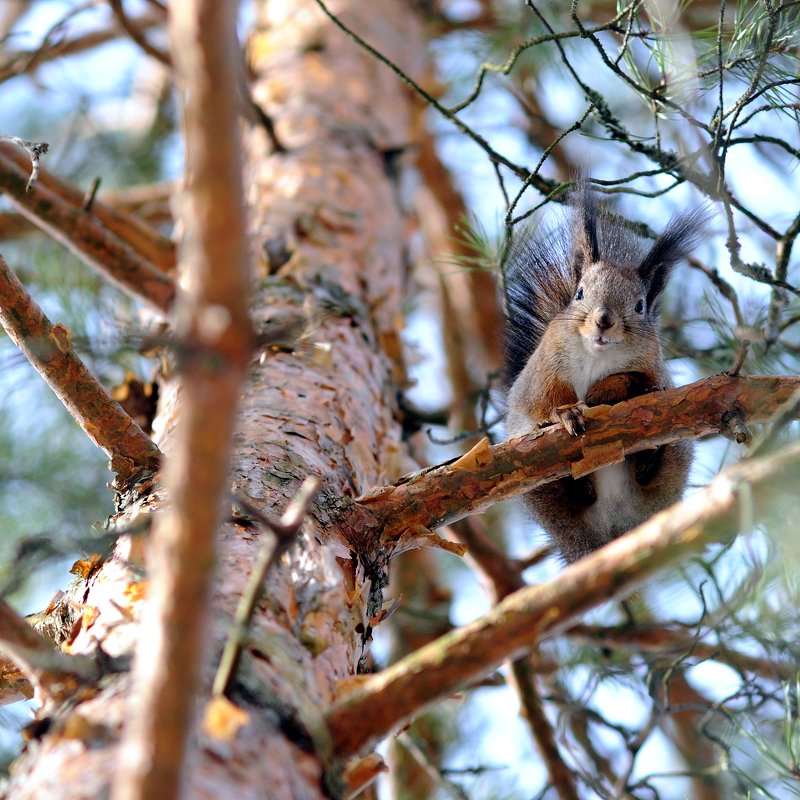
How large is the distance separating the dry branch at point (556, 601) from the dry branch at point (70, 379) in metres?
0.56

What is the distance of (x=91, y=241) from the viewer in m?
1.85

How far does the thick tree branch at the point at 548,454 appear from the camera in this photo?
1.28m

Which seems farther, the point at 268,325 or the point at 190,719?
the point at 268,325

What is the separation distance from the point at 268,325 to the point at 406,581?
56.2 inches

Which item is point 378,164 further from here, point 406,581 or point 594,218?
point 406,581

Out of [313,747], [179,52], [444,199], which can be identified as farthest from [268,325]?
[444,199]

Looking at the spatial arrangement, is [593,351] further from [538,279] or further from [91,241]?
[91,241]

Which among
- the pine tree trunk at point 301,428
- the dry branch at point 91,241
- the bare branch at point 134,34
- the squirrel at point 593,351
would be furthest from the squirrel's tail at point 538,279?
the bare branch at point 134,34

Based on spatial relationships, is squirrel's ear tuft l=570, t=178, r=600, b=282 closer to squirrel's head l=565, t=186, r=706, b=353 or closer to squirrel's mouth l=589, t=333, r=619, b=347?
squirrel's head l=565, t=186, r=706, b=353

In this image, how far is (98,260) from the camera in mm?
1866

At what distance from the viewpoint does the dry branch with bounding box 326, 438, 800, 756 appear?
0.74 metres

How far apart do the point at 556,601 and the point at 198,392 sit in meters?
0.34

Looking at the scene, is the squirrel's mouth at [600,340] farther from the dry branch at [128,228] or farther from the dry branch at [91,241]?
the dry branch at [128,228]

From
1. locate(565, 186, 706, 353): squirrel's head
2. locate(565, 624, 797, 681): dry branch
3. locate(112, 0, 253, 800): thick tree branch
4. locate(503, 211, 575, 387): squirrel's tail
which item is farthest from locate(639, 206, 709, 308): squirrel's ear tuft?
locate(112, 0, 253, 800): thick tree branch
